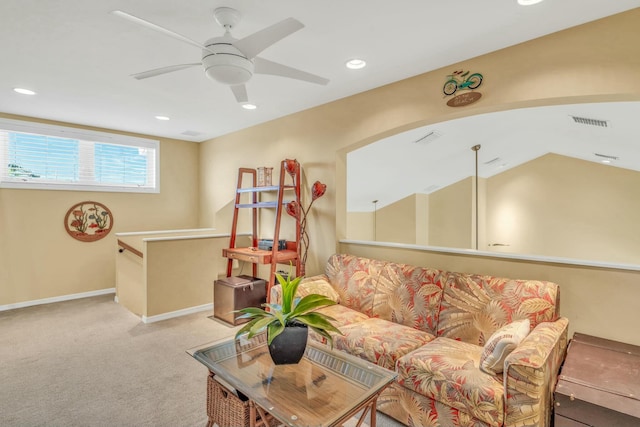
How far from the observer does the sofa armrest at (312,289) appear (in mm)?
2857

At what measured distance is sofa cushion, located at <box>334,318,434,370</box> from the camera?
211 centimetres

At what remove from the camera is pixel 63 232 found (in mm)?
4633

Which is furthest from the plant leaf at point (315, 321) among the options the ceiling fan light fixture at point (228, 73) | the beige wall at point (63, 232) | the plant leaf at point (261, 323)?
the beige wall at point (63, 232)

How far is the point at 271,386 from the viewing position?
158 cm

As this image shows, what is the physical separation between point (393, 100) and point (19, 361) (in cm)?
418

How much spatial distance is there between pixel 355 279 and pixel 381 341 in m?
0.87

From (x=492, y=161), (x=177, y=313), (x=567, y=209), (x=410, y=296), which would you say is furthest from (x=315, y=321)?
(x=567, y=209)

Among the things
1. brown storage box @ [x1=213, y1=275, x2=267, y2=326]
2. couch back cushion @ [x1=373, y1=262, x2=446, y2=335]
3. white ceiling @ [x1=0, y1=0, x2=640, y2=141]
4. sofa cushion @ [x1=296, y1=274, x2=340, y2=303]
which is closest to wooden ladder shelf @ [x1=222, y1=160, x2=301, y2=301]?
brown storage box @ [x1=213, y1=275, x2=267, y2=326]

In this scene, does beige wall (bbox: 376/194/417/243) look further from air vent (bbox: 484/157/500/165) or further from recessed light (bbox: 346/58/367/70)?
recessed light (bbox: 346/58/367/70)

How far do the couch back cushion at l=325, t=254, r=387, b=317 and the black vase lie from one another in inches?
50.1

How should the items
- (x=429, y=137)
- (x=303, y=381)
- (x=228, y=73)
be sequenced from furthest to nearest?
(x=429, y=137), (x=228, y=73), (x=303, y=381)

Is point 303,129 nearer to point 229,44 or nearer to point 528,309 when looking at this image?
point 229,44

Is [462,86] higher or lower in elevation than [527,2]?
lower

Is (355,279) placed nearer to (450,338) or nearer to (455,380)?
(450,338)
